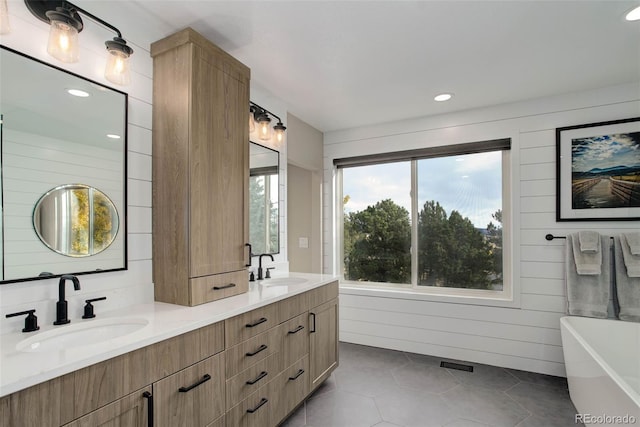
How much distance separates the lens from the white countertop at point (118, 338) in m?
0.92

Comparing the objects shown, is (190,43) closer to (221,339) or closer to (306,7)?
(306,7)

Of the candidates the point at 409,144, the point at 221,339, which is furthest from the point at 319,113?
the point at 221,339

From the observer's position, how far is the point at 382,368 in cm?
302

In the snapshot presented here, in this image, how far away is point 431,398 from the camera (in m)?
2.49

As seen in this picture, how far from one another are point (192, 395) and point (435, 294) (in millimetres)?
2649

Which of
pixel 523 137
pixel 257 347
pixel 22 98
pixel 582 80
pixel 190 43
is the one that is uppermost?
pixel 582 80

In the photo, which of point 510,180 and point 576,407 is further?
point 510,180

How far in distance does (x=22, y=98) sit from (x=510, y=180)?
3552 millimetres

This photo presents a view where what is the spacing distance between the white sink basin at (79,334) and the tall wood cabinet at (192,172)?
29cm

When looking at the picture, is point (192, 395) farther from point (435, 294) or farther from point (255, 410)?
point (435, 294)

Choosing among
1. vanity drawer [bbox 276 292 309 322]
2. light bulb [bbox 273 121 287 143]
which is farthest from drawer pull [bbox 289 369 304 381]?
light bulb [bbox 273 121 287 143]

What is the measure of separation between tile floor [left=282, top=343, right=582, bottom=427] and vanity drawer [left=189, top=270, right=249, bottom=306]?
1.01 metres

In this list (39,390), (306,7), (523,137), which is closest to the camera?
(39,390)

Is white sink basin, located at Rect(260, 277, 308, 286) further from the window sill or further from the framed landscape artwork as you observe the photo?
the framed landscape artwork
